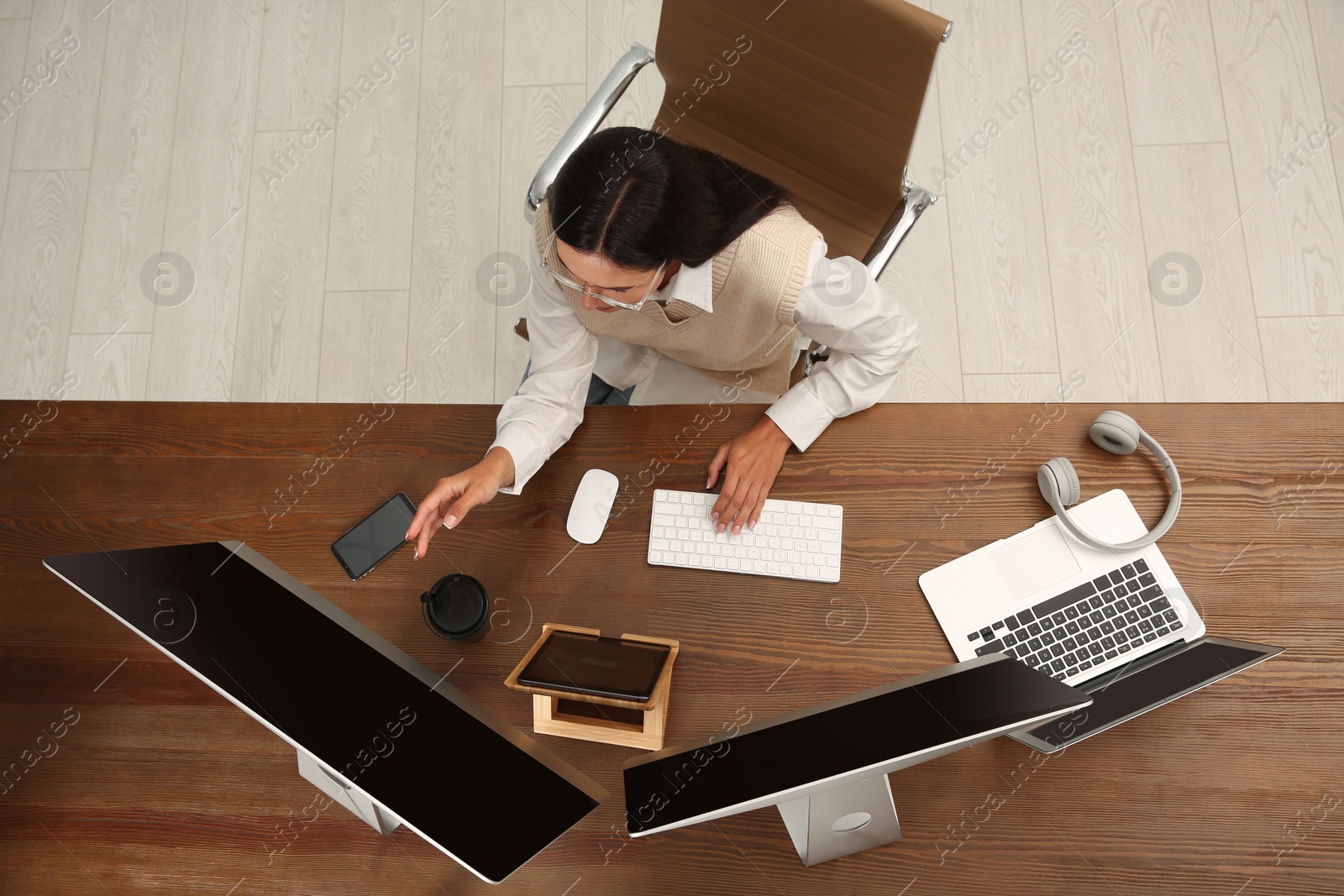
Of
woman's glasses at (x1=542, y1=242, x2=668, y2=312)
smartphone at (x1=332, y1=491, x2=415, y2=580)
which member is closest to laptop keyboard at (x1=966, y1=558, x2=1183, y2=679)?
woman's glasses at (x1=542, y1=242, x2=668, y2=312)

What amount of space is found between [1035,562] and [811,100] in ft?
2.69

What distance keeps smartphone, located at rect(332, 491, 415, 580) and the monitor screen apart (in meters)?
0.54

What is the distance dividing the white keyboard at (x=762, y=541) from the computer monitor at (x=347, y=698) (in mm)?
405

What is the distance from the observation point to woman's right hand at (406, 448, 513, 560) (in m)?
1.12

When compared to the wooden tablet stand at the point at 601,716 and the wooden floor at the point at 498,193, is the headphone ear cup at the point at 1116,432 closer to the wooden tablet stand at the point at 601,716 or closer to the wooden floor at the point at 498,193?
the wooden tablet stand at the point at 601,716

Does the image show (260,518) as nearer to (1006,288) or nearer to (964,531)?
(964,531)

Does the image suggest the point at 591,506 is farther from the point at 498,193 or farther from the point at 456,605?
the point at 498,193

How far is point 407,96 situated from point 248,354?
87 centimetres

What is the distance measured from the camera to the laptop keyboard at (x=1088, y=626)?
1146 mm

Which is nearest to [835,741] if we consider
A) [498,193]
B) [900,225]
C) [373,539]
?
[373,539]

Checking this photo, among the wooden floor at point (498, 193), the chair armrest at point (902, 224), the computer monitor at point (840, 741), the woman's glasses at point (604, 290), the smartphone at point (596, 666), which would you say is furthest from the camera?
the wooden floor at point (498, 193)

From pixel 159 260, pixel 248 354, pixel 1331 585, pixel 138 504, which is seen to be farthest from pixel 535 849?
pixel 159 260

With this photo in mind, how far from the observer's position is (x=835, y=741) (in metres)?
0.87

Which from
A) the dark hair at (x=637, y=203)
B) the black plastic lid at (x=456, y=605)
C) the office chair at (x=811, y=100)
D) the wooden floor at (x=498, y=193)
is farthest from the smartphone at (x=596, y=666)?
the wooden floor at (x=498, y=193)
